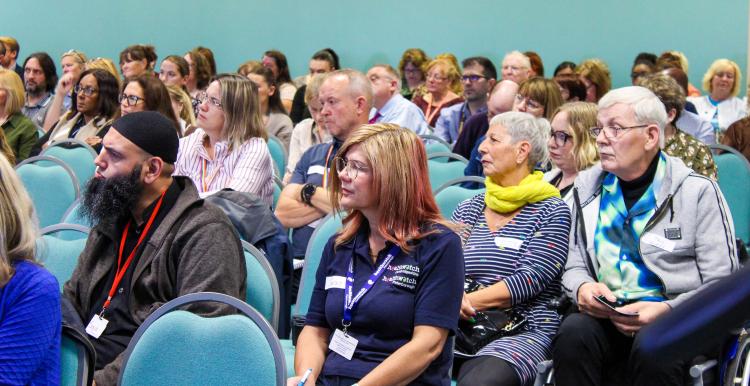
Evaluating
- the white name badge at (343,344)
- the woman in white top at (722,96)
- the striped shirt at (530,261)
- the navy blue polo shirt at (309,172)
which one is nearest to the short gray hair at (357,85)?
the navy blue polo shirt at (309,172)

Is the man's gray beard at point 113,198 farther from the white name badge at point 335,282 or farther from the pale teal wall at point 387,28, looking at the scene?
the pale teal wall at point 387,28

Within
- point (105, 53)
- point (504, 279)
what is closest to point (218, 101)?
point (504, 279)

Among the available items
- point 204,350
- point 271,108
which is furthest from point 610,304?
point 271,108

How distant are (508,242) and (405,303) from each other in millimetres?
797

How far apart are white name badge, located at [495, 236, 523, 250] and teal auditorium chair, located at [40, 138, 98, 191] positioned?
8.85ft

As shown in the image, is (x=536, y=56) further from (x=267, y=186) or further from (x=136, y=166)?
(x=136, y=166)

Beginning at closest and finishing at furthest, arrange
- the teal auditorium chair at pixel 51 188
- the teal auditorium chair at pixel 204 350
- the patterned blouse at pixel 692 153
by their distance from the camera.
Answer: the teal auditorium chair at pixel 204 350, the patterned blouse at pixel 692 153, the teal auditorium chair at pixel 51 188

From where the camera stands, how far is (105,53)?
11453 mm

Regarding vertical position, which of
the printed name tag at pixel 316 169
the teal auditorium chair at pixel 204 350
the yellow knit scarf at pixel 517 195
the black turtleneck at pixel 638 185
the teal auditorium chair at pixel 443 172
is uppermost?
the black turtleneck at pixel 638 185

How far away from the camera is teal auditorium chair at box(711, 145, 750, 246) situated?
15.2 feet

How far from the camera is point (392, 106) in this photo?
6.41 metres

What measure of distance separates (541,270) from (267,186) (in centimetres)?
151

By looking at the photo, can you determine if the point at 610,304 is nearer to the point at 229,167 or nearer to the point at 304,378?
the point at 304,378

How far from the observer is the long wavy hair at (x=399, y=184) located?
2404mm
